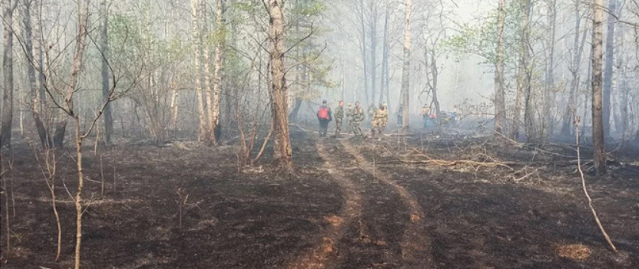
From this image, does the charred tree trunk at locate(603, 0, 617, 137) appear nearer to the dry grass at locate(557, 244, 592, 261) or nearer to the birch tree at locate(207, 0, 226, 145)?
the dry grass at locate(557, 244, 592, 261)

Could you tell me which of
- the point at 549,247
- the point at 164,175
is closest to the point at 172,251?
the point at 164,175

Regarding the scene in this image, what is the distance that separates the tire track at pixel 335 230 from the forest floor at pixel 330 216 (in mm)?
22

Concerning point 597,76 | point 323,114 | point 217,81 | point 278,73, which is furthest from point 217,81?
point 597,76

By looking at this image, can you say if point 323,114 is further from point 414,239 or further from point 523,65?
point 414,239

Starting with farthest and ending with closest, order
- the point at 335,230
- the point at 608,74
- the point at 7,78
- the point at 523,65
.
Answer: the point at 608,74 < the point at 523,65 < the point at 7,78 < the point at 335,230

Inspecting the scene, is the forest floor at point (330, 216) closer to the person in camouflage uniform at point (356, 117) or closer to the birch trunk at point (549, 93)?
the birch trunk at point (549, 93)

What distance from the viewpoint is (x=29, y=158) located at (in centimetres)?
1074

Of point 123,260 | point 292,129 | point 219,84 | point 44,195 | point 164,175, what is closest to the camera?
point 123,260

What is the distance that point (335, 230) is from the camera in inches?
255

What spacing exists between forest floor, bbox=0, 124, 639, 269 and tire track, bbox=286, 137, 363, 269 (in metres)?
0.02

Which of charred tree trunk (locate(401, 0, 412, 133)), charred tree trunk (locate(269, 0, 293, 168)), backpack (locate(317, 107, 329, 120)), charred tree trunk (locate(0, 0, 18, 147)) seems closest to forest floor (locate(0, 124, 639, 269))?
charred tree trunk (locate(0, 0, 18, 147))

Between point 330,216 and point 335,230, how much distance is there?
2.19 feet

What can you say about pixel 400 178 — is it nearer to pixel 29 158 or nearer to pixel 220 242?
pixel 220 242

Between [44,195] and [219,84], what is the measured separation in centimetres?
823
